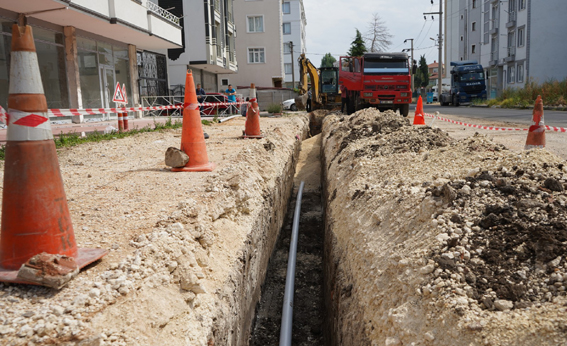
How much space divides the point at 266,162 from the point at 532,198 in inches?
157

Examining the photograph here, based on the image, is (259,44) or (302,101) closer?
(302,101)

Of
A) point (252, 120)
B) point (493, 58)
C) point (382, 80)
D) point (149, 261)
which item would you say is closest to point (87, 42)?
point (252, 120)

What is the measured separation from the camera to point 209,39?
2655cm

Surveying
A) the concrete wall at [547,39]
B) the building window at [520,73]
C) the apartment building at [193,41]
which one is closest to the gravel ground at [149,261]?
the apartment building at [193,41]

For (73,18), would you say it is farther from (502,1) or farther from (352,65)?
(502,1)

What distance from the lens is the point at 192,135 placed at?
536 cm

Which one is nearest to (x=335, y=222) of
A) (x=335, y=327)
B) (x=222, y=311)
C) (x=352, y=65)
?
(x=335, y=327)

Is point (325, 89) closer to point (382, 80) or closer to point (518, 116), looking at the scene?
point (382, 80)

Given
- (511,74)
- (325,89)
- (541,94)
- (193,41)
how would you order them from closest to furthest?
1. (325,89)
2. (541,94)
3. (193,41)
4. (511,74)

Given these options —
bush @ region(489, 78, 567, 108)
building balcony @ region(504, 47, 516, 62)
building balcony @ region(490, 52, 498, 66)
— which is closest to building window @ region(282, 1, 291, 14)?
building balcony @ region(490, 52, 498, 66)

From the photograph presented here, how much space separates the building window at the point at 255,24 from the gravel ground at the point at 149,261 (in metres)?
37.0

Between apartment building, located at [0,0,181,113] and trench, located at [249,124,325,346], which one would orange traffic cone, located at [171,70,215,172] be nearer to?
trench, located at [249,124,325,346]

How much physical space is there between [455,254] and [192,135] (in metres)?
3.69

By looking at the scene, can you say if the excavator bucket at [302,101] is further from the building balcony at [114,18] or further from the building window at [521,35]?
the building window at [521,35]
